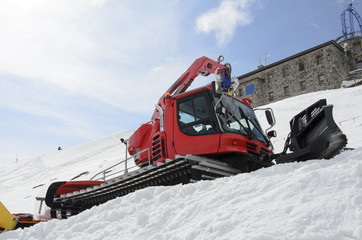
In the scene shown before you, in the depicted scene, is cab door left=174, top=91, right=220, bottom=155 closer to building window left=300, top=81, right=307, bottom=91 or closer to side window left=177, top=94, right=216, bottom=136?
side window left=177, top=94, right=216, bottom=136

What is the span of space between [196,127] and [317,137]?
2.27 metres

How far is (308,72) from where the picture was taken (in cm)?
3944

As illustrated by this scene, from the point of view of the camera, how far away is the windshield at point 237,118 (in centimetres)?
618

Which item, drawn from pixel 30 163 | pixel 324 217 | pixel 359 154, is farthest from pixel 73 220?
pixel 30 163

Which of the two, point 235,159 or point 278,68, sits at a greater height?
point 278,68

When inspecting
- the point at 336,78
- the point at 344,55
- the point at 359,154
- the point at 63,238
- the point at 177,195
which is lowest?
the point at 63,238

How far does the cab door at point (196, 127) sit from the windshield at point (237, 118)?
24cm

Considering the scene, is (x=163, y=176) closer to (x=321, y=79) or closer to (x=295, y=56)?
(x=321, y=79)

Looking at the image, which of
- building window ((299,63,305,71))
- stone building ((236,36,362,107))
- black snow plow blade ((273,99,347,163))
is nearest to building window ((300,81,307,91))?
stone building ((236,36,362,107))

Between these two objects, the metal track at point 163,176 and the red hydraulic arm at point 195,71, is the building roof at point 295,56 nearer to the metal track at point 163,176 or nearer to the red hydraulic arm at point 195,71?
the red hydraulic arm at point 195,71

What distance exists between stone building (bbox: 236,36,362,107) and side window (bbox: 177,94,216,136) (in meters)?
35.1

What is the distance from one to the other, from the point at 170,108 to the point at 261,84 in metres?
39.2

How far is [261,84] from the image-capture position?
44.0 meters

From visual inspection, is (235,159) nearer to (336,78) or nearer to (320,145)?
(320,145)
